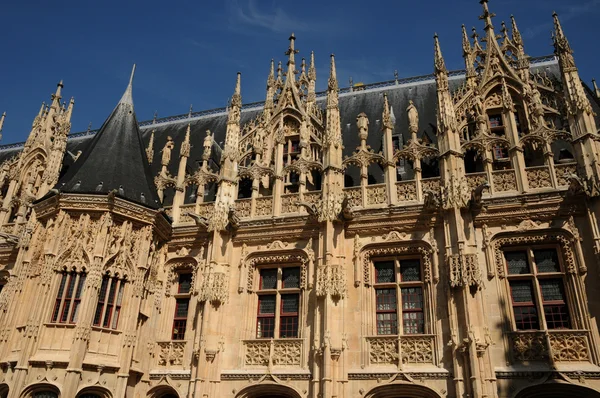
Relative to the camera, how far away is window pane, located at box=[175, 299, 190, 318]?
1719 cm

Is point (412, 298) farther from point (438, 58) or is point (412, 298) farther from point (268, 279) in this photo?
point (438, 58)

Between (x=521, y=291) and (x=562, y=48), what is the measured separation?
8.54m

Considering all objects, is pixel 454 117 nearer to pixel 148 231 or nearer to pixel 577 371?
pixel 577 371

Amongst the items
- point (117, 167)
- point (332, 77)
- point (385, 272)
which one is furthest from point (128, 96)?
point (385, 272)

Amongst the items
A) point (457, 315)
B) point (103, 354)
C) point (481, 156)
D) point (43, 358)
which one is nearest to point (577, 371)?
point (457, 315)

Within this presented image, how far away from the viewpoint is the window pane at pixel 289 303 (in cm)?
1594

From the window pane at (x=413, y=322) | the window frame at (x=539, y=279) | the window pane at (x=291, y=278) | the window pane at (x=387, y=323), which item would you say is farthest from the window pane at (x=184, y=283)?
the window frame at (x=539, y=279)

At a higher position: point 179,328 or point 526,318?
point 179,328

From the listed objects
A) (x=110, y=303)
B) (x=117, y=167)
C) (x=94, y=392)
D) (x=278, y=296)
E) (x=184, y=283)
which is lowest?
(x=94, y=392)

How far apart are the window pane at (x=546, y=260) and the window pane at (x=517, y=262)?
1.00 ft

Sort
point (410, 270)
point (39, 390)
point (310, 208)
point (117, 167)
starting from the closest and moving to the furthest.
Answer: point (39, 390) < point (410, 270) < point (310, 208) < point (117, 167)

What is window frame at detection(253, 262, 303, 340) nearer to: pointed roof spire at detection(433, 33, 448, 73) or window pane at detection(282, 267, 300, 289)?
window pane at detection(282, 267, 300, 289)

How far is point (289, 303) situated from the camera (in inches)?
634

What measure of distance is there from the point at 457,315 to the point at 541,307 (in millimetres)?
2364
